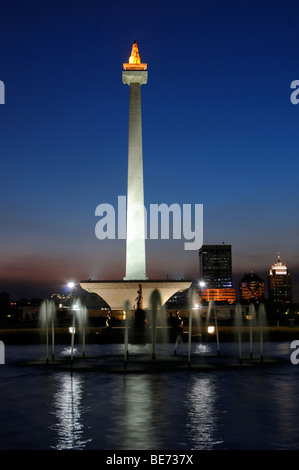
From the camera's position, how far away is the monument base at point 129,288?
54.2m

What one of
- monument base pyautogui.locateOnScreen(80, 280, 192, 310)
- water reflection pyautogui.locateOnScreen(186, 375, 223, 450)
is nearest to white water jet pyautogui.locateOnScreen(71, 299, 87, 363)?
monument base pyautogui.locateOnScreen(80, 280, 192, 310)

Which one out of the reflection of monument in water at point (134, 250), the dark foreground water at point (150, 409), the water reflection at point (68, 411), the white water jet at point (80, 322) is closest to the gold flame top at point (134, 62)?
the reflection of monument in water at point (134, 250)

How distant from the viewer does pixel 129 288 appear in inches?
2144

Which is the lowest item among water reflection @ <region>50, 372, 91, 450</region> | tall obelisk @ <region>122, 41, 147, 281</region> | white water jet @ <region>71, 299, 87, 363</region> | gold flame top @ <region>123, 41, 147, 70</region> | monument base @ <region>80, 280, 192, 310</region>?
water reflection @ <region>50, 372, 91, 450</region>

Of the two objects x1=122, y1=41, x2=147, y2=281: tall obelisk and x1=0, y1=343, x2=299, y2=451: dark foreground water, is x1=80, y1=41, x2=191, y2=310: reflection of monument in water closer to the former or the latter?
x1=122, y1=41, x2=147, y2=281: tall obelisk

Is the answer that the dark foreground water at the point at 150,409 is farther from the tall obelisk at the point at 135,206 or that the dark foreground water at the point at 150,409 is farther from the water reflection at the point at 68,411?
the tall obelisk at the point at 135,206

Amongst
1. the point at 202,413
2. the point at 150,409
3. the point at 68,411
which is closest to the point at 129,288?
the point at 150,409

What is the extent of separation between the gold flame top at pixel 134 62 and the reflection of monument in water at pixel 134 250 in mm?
3512

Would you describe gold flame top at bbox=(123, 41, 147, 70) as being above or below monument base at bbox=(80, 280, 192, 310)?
above

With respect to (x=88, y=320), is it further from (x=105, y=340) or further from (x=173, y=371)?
(x=173, y=371)

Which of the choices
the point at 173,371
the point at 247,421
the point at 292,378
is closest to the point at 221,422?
the point at 247,421

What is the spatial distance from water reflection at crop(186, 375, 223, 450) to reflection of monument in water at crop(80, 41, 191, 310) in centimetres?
3560

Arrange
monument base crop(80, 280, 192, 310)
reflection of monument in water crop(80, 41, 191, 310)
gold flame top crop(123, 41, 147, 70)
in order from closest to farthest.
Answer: monument base crop(80, 280, 192, 310) < reflection of monument in water crop(80, 41, 191, 310) < gold flame top crop(123, 41, 147, 70)

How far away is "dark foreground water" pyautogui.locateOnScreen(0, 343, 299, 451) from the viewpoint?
10609 mm
